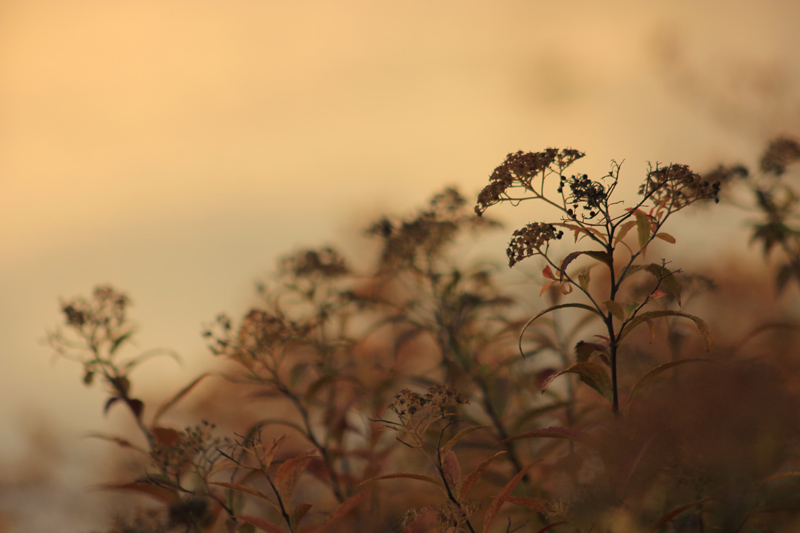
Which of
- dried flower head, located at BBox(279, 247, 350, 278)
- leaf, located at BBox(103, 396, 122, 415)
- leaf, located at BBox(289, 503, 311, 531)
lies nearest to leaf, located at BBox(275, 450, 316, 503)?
leaf, located at BBox(289, 503, 311, 531)

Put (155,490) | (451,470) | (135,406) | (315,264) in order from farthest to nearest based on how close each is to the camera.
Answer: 1. (315,264)
2. (135,406)
3. (155,490)
4. (451,470)

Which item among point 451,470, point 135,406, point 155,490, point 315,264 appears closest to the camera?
point 451,470

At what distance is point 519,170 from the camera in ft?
2.73

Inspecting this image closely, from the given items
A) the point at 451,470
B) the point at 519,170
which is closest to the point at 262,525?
the point at 451,470

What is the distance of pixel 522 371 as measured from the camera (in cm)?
182

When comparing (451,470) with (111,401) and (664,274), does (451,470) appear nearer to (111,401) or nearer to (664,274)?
(664,274)

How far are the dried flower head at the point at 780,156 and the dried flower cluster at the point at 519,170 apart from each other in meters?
0.81

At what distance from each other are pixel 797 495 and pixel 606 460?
13.1 inches

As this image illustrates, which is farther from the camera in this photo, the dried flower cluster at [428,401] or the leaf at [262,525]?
the leaf at [262,525]

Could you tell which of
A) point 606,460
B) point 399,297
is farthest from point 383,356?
point 606,460

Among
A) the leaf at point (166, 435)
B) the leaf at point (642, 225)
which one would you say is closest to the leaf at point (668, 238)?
the leaf at point (642, 225)

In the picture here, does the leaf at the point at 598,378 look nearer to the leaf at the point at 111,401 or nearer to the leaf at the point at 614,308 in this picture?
the leaf at the point at 614,308

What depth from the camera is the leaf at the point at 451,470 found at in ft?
2.84

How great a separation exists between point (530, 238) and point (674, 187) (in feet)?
0.74
